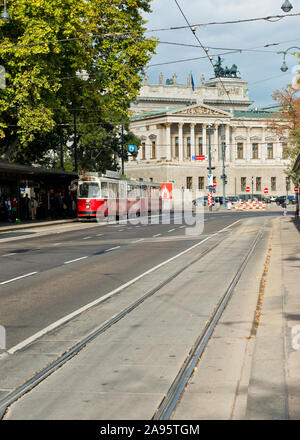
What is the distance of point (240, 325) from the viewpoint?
8891 mm

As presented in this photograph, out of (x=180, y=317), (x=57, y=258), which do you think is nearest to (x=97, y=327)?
(x=180, y=317)

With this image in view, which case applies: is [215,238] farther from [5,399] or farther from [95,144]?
[95,144]

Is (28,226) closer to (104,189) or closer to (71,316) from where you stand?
(104,189)

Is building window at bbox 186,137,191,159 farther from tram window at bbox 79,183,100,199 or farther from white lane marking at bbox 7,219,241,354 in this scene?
white lane marking at bbox 7,219,241,354

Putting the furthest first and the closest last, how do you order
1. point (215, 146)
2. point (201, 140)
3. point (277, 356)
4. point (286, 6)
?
1. point (215, 146)
2. point (201, 140)
3. point (286, 6)
4. point (277, 356)

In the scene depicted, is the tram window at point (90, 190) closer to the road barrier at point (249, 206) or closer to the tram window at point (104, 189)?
the tram window at point (104, 189)

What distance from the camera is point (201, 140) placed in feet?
403

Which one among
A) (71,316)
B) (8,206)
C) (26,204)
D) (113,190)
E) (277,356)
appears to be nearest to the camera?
(277,356)

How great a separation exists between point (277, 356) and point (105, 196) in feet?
129

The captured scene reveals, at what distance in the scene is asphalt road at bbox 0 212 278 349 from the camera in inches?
391

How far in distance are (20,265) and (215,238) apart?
38.4ft

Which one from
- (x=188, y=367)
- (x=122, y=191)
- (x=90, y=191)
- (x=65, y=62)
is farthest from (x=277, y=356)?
(x=122, y=191)
